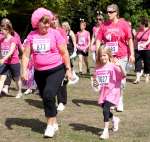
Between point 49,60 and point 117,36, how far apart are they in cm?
246

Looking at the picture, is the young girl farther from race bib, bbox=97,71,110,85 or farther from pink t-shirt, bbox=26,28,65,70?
pink t-shirt, bbox=26,28,65,70

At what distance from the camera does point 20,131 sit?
28.5 feet

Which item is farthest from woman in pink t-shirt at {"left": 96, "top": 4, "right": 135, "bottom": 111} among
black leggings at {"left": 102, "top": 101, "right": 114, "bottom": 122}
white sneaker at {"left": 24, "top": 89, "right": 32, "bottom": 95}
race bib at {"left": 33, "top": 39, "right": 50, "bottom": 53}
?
white sneaker at {"left": 24, "top": 89, "right": 32, "bottom": 95}

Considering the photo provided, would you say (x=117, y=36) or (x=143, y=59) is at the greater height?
(x=117, y=36)

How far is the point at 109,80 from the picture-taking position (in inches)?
329

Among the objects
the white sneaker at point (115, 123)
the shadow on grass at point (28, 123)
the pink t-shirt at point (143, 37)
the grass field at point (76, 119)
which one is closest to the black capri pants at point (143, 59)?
the pink t-shirt at point (143, 37)

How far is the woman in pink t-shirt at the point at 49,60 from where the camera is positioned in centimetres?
801

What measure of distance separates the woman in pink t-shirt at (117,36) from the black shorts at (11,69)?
2410 millimetres

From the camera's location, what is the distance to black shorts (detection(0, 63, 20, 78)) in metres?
11.8

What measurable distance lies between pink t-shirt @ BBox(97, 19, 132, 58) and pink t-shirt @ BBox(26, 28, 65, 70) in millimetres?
2158

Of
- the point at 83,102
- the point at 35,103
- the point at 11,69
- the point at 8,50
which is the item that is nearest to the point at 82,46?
the point at 11,69

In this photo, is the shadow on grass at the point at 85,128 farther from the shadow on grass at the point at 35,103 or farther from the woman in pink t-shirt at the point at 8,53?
the woman in pink t-shirt at the point at 8,53

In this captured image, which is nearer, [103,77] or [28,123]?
[103,77]

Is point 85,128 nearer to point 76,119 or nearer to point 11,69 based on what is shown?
point 76,119
